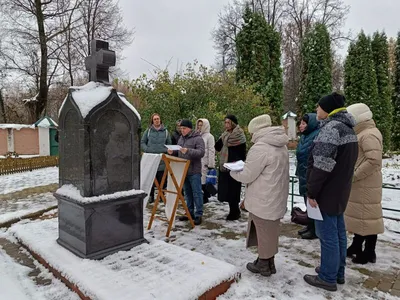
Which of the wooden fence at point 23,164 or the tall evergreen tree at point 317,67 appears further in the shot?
the tall evergreen tree at point 317,67

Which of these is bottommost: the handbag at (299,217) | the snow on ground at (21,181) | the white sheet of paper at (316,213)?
the snow on ground at (21,181)

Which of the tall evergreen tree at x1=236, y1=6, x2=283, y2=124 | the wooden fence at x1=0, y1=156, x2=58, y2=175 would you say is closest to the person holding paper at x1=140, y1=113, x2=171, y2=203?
the wooden fence at x1=0, y1=156, x2=58, y2=175

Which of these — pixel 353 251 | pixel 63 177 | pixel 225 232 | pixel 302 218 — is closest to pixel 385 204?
pixel 302 218

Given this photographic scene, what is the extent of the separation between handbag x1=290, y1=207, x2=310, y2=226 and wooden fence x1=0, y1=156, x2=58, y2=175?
11021 millimetres

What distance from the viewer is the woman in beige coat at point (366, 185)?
322 centimetres

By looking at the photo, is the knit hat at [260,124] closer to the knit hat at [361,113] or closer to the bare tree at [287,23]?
the knit hat at [361,113]

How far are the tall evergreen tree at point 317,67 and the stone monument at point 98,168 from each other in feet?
57.2

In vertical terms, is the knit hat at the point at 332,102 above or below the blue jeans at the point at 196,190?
above

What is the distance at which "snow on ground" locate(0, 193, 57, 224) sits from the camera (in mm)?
5516

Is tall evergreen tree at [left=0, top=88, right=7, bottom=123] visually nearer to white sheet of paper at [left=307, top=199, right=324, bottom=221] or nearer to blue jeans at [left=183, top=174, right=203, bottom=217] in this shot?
blue jeans at [left=183, top=174, right=203, bottom=217]

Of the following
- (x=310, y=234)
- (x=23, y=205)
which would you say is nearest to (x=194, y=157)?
(x=310, y=234)

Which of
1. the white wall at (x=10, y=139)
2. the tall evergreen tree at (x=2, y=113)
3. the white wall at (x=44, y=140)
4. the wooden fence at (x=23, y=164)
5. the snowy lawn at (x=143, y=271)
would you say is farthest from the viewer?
the tall evergreen tree at (x=2, y=113)

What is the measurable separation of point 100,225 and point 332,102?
269cm

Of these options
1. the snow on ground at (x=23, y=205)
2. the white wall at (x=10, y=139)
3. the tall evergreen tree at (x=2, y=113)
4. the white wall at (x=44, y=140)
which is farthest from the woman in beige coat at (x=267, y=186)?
the tall evergreen tree at (x=2, y=113)
